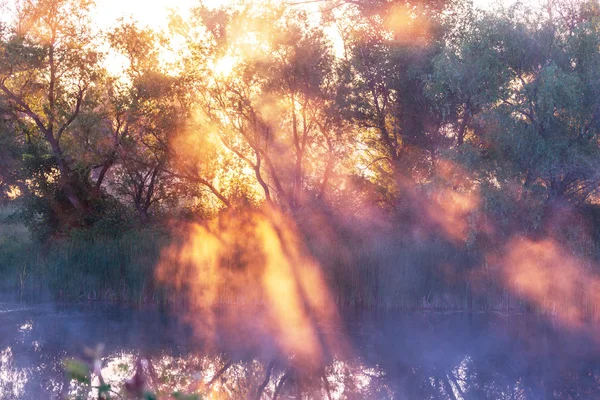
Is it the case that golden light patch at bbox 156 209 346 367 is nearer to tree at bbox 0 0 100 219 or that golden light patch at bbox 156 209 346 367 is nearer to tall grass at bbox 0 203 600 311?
tall grass at bbox 0 203 600 311

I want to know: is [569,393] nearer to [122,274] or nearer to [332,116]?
[122,274]

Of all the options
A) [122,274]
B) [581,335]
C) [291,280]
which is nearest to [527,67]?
[581,335]

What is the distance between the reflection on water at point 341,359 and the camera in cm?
971

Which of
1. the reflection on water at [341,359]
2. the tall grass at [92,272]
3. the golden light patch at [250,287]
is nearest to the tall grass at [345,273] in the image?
the tall grass at [92,272]

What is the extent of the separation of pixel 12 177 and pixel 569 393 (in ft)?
52.6

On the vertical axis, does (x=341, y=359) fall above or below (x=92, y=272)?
below

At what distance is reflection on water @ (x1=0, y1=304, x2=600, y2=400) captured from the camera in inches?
382

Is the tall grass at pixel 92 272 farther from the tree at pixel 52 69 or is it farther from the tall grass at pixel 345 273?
the tree at pixel 52 69

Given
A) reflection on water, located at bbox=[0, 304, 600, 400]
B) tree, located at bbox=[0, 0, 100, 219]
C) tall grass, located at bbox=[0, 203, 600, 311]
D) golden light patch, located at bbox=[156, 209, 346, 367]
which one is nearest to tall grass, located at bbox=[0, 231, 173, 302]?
tall grass, located at bbox=[0, 203, 600, 311]

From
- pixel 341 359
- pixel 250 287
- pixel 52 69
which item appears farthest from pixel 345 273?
pixel 52 69

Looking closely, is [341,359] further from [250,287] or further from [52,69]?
[52,69]

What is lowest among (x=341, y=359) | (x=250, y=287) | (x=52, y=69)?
(x=341, y=359)

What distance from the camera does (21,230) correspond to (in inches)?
937

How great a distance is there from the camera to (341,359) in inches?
441
